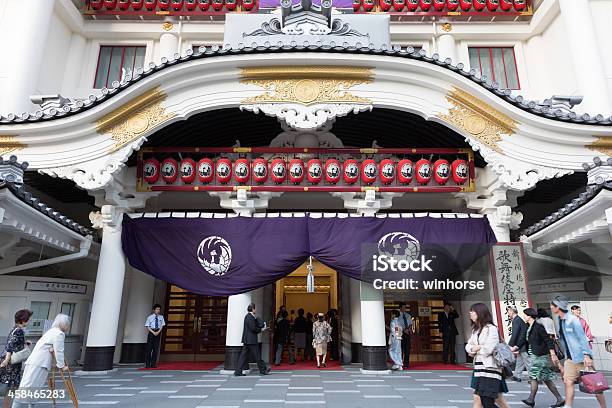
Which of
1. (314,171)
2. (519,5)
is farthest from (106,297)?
(519,5)

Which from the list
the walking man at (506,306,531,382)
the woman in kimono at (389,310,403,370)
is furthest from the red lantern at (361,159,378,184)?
the walking man at (506,306,531,382)

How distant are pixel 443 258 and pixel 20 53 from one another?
13.8 meters

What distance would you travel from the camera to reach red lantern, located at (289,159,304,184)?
10.0m

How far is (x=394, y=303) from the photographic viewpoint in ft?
42.1

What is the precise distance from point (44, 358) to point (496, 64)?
15879 mm

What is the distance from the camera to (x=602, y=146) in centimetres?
945

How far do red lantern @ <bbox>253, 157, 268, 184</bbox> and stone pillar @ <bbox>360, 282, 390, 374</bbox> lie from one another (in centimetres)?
365

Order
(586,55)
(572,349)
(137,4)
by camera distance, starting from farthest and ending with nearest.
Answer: (137,4)
(586,55)
(572,349)

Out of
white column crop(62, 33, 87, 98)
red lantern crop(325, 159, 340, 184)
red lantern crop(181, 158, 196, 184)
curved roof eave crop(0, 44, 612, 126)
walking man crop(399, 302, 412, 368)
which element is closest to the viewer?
curved roof eave crop(0, 44, 612, 126)

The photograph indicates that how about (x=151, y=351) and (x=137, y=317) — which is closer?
(x=151, y=351)

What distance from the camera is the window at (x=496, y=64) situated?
1445 cm

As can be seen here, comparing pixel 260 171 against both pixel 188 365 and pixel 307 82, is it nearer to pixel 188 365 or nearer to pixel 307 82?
pixel 307 82

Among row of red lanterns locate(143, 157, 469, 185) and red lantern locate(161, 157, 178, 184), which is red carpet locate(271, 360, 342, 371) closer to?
row of red lanterns locate(143, 157, 469, 185)

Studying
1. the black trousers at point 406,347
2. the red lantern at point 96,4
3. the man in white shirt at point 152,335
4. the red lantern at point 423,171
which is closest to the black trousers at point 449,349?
the black trousers at point 406,347
